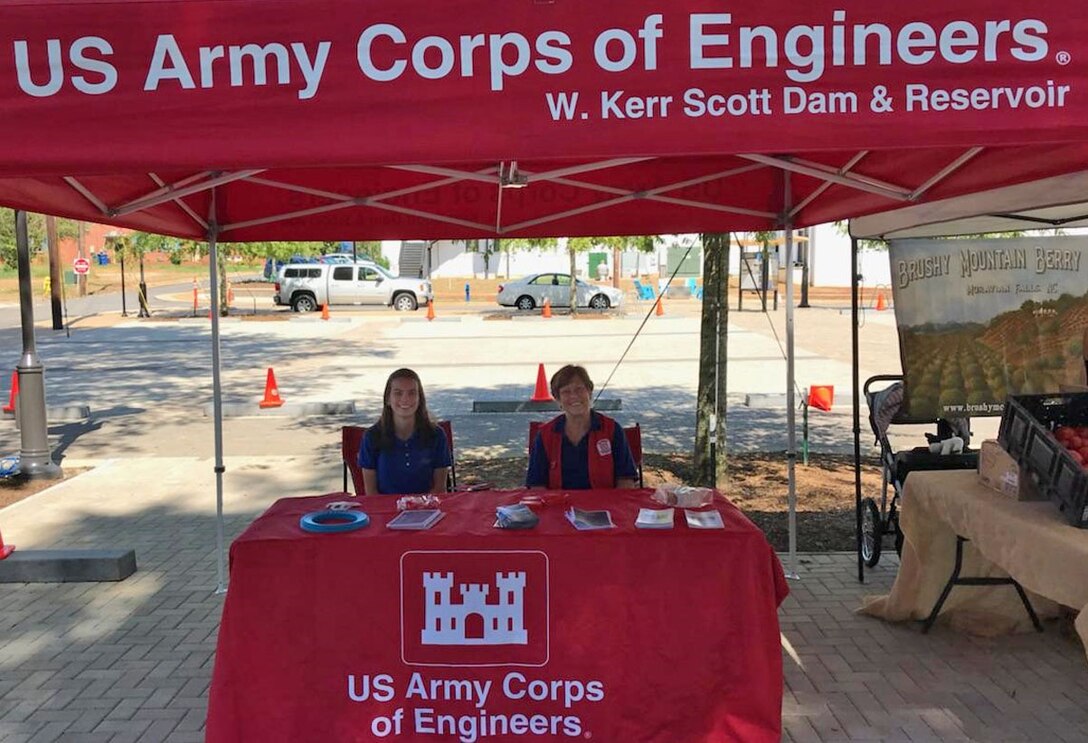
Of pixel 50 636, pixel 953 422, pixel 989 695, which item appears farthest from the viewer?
pixel 953 422

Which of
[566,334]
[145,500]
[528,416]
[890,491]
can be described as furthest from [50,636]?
[566,334]

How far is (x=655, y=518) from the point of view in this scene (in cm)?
399

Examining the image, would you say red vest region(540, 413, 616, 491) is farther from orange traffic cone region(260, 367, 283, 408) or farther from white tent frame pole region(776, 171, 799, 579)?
orange traffic cone region(260, 367, 283, 408)

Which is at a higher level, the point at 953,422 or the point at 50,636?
the point at 953,422

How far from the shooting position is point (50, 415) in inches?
503

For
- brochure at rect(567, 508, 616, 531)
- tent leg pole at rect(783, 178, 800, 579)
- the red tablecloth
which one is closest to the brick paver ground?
tent leg pole at rect(783, 178, 800, 579)

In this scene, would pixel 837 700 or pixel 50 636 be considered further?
pixel 50 636

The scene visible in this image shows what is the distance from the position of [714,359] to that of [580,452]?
11.0ft

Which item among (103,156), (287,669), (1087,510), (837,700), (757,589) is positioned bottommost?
(837,700)

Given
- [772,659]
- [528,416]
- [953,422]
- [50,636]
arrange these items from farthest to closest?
[528,416] < [953,422] < [50,636] < [772,659]

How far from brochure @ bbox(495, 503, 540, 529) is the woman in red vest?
100 centimetres

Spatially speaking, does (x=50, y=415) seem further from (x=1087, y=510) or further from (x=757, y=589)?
(x=1087, y=510)

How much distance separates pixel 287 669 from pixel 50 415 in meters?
10.7

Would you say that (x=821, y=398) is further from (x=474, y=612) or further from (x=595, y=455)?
(x=474, y=612)
